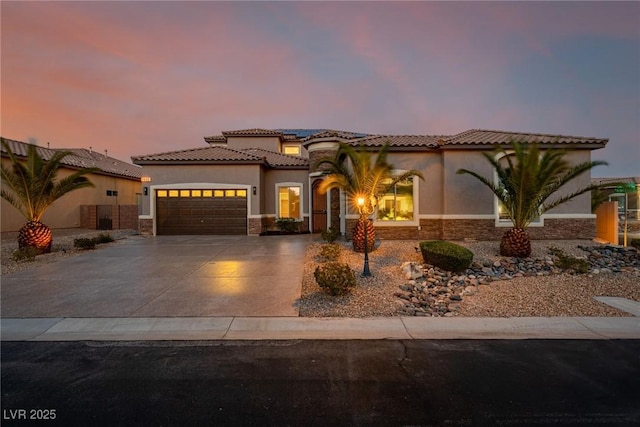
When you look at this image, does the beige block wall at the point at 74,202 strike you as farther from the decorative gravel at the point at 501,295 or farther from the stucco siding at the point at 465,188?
the stucco siding at the point at 465,188

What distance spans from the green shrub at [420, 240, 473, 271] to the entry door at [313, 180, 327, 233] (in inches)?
361

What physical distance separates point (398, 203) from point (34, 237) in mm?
14740

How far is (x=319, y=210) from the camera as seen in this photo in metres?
17.9

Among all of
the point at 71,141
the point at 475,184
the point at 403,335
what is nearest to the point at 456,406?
the point at 403,335

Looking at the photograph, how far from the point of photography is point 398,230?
43.9ft

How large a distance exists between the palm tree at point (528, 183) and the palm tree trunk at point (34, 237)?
1711 centimetres

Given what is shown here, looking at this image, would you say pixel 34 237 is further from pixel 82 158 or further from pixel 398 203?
pixel 82 158

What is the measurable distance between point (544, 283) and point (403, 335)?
5245mm

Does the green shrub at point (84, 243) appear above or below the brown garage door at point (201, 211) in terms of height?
below

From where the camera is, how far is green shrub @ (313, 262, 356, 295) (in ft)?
21.9

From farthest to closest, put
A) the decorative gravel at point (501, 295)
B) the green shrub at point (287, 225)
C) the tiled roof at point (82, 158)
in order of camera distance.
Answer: the green shrub at point (287, 225)
the tiled roof at point (82, 158)
the decorative gravel at point (501, 295)

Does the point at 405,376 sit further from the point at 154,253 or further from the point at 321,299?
the point at 154,253

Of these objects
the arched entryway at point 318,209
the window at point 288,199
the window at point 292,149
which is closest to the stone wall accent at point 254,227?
the window at point 288,199

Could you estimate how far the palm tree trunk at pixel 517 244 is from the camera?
10023mm
